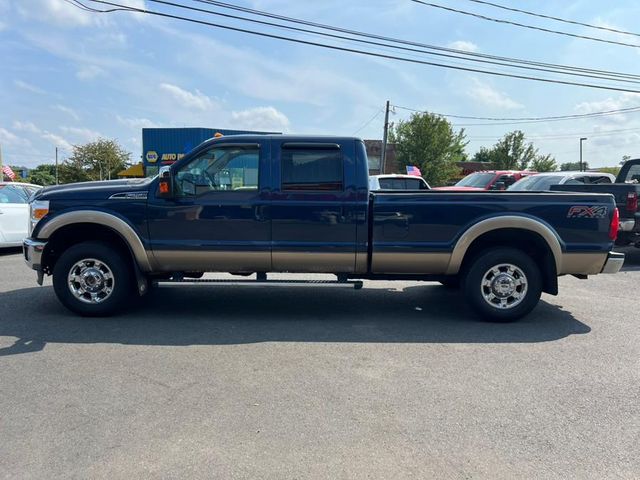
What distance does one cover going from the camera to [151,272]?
19.0ft

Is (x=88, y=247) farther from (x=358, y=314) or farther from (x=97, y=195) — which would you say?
(x=358, y=314)

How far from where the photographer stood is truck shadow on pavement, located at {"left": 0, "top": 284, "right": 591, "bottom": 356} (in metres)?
5.08

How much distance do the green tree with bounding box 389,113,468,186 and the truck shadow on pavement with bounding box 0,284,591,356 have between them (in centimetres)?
3289

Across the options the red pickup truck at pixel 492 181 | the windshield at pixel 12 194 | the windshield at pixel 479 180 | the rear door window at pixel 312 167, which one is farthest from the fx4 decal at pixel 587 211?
the windshield at pixel 12 194

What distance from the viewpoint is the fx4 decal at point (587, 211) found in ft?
18.2

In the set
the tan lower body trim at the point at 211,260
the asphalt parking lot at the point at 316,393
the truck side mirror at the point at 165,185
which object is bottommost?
the asphalt parking lot at the point at 316,393

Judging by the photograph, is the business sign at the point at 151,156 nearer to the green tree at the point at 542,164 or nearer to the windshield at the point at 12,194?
the windshield at the point at 12,194

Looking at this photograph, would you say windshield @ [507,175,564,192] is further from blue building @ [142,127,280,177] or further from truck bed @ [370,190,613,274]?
blue building @ [142,127,280,177]

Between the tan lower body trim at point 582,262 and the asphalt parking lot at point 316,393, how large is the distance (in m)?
0.67

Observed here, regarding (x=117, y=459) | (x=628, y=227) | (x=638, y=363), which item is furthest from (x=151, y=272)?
(x=628, y=227)

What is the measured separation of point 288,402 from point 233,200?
2.65 metres

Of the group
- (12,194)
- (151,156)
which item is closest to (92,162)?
(151,156)

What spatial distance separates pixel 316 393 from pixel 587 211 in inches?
152

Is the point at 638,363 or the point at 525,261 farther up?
the point at 525,261
